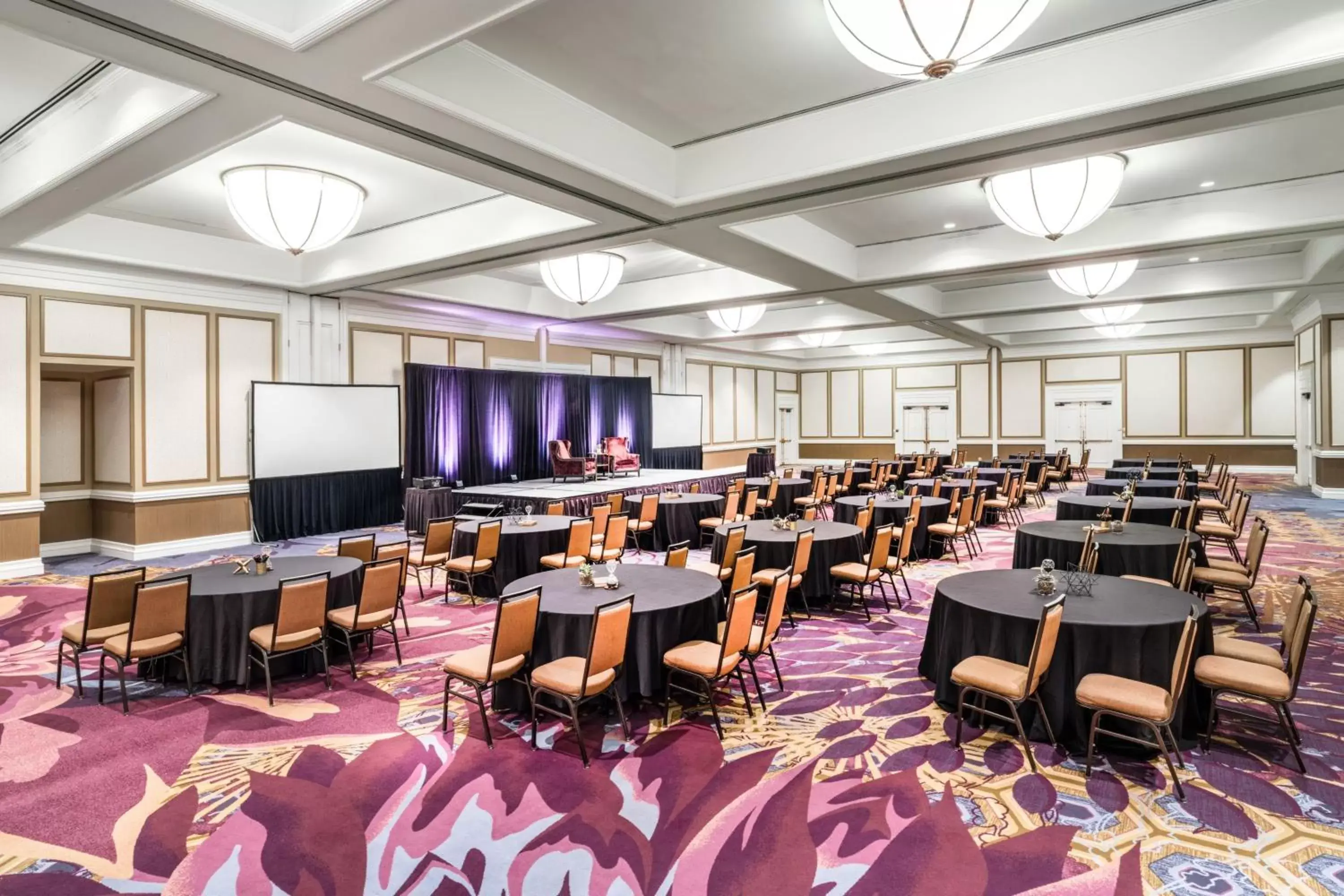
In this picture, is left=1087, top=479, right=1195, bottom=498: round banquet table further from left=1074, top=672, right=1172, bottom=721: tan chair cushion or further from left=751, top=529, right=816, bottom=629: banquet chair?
left=1074, top=672, right=1172, bottom=721: tan chair cushion

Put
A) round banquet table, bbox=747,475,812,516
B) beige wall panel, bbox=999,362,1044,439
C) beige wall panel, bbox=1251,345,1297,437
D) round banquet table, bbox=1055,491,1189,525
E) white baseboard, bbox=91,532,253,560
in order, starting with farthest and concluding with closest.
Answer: beige wall panel, bbox=999,362,1044,439 → beige wall panel, bbox=1251,345,1297,437 → round banquet table, bbox=747,475,812,516 → white baseboard, bbox=91,532,253,560 → round banquet table, bbox=1055,491,1189,525

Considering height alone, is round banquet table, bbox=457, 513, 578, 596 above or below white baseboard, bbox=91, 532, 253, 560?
above

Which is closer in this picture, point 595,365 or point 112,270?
point 112,270

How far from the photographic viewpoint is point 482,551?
737 centimetres

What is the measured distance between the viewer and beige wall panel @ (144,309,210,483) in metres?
9.96

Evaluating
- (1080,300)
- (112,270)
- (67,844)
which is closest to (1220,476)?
(1080,300)

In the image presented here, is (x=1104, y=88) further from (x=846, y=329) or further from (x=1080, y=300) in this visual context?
(x=846, y=329)

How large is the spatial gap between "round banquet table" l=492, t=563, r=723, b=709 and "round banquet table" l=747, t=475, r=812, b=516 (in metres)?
7.13

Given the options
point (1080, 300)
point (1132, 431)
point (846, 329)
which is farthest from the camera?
point (1132, 431)

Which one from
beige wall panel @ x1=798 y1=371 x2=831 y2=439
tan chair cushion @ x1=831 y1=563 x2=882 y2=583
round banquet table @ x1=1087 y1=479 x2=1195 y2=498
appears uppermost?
beige wall panel @ x1=798 y1=371 x2=831 y2=439

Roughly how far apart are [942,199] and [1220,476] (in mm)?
8370

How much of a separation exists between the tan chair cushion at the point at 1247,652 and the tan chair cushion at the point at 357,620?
5489 mm

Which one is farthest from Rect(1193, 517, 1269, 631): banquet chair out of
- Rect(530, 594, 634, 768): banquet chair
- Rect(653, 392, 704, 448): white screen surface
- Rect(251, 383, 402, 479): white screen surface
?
Rect(653, 392, 704, 448): white screen surface

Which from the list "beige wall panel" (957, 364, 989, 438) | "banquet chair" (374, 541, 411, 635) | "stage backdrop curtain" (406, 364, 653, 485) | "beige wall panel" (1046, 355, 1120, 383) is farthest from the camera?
"beige wall panel" (957, 364, 989, 438)
